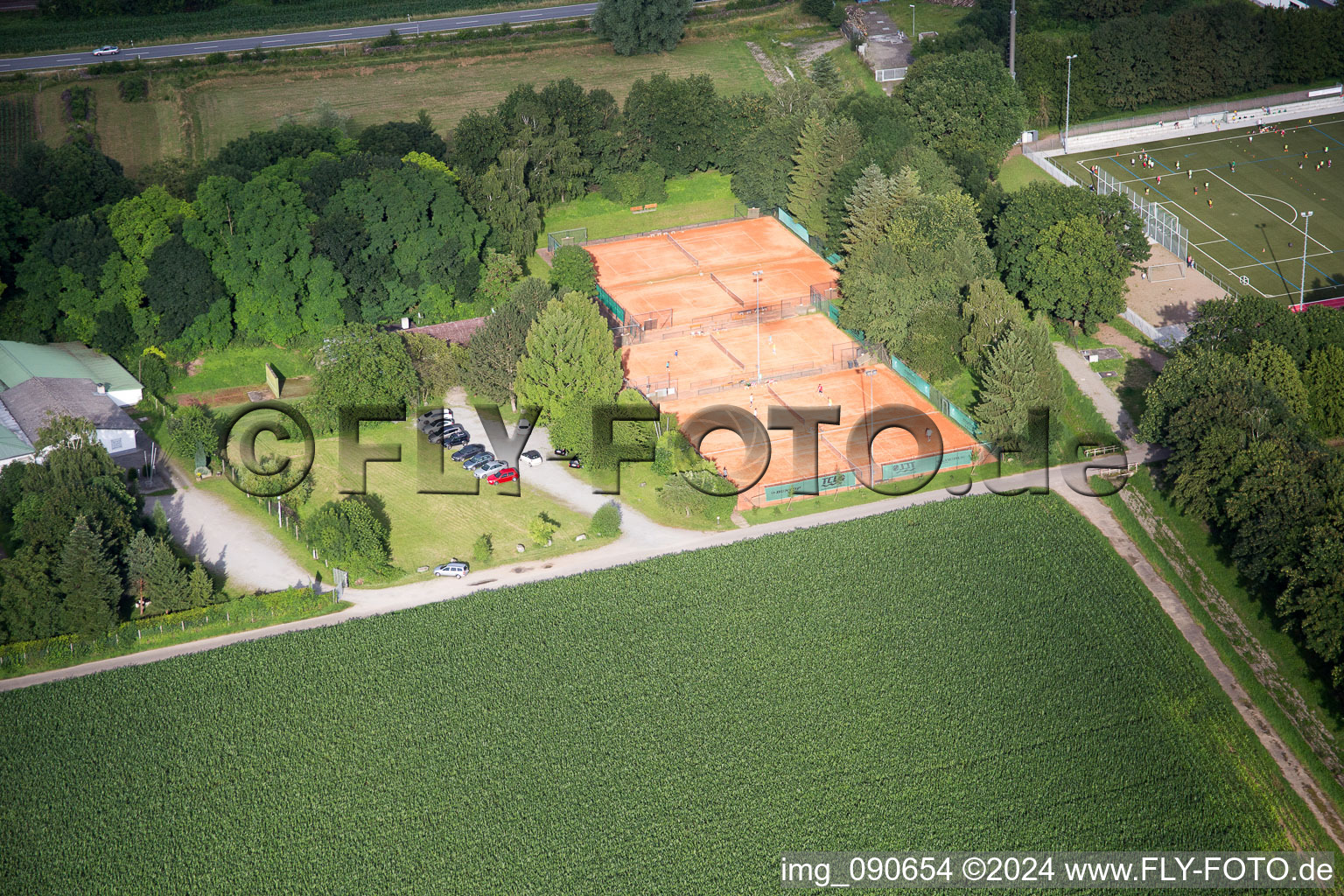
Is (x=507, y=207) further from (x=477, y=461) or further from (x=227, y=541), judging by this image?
(x=227, y=541)

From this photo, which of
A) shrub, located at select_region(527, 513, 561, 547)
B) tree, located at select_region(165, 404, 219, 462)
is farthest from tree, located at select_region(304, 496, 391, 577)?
tree, located at select_region(165, 404, 219, 462)

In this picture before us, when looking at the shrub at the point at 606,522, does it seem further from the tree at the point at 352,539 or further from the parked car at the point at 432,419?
the parked car at the point at 432,419

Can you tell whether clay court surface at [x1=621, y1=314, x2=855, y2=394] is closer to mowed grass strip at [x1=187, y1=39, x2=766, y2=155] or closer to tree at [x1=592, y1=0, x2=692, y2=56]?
mowed grass strip at [x1=187, y1=39, x2=766, y2=155]

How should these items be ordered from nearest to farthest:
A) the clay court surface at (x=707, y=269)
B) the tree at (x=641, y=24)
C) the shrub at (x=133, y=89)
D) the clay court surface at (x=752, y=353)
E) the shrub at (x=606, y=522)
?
1. the shrub at (x=606, y=522)
2. the clay court surface at (x=752, y=353)
3. the clay court surface at (x=707, y=269)
4. the shrub at (x=133, y=89)
5. the tree at (x=641, y=24)

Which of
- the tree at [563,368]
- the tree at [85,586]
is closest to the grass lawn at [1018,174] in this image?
the tree at [563,368]

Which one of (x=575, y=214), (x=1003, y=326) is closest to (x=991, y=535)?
(x=1003, y=326)

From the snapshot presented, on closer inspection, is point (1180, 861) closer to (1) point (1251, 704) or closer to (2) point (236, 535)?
(1) point (1251, 704)
